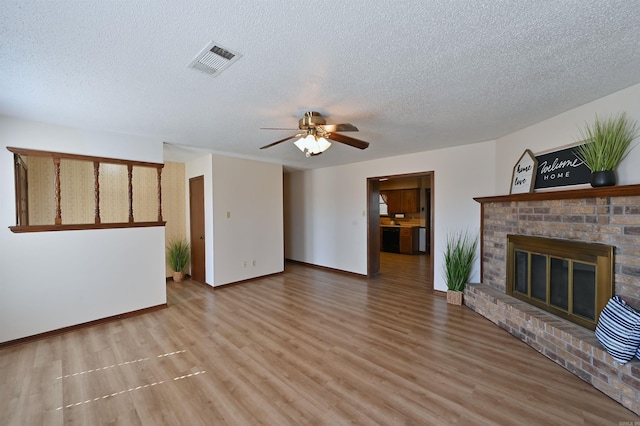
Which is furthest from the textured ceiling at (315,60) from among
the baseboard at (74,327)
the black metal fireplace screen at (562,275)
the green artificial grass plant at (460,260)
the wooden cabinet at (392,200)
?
the wooden cabinet at (392,200)

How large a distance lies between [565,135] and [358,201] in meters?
3.42

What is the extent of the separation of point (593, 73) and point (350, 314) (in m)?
3.34

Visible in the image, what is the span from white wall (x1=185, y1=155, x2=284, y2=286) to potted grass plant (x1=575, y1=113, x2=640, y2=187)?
186 inches

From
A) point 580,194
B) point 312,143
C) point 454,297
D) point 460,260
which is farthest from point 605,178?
point 312,143

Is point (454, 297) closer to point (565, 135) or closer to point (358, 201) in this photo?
point (565, 135)

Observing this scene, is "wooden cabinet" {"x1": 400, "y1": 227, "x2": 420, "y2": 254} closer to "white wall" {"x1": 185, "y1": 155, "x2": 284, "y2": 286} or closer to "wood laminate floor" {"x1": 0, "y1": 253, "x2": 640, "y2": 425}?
"white wall" {"x1": 185, "y1": 155, "x2": 284, "y2": 286}

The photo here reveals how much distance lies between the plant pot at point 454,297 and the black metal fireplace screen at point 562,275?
665 millimetres

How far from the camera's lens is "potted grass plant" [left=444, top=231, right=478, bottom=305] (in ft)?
13.0

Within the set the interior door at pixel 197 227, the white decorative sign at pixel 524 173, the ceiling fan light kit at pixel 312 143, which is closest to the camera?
the ceiling fan light kit at pixel 312 143

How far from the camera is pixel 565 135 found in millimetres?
2756

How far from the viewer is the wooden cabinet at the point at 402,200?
849cm

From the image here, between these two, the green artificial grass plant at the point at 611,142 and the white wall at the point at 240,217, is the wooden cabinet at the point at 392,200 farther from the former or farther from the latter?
the green artificial grass plant at the point at 611,142

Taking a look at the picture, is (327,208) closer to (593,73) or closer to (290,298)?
(290,298)

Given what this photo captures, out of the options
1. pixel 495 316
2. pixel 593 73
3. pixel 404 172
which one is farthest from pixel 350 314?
pixel 593 73
